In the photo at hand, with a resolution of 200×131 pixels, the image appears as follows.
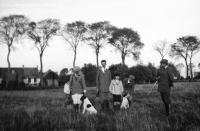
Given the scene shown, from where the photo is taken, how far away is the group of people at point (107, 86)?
28.0 feet

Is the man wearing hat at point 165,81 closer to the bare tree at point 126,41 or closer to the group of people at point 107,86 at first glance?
the group of people at point 107,86

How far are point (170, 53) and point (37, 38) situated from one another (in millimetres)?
35017

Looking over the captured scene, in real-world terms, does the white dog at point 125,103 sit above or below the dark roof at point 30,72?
below

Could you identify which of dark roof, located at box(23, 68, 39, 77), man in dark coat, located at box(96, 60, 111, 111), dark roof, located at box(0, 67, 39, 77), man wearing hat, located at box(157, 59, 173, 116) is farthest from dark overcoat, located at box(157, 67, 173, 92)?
dark roof, located at box(23, 68, 39, 77)

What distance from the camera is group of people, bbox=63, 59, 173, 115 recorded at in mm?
8531

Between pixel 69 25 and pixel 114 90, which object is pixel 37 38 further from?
pixel 114 90

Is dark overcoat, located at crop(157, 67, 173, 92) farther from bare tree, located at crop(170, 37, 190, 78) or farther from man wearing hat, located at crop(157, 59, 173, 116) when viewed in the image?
bare tree, located at crop(170, 37, 190, 78)

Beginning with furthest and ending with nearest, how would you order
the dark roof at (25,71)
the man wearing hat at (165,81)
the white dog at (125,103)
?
the dark roof at (25,71) < the white dog at (125,103) < the man wearing hat at (165,81)

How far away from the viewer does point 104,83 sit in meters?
9.58

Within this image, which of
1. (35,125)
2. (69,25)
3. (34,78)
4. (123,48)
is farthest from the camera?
(34,78)

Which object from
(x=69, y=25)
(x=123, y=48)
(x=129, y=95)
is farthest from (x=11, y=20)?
(x=129, y=95)

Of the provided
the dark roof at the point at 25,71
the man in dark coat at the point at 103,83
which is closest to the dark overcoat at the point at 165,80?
the man in dark coat at the point at 103,83

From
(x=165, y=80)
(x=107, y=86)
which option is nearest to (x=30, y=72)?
(x=107, y=86)

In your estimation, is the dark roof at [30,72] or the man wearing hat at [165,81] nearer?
the man wearing hat at [165,81]
